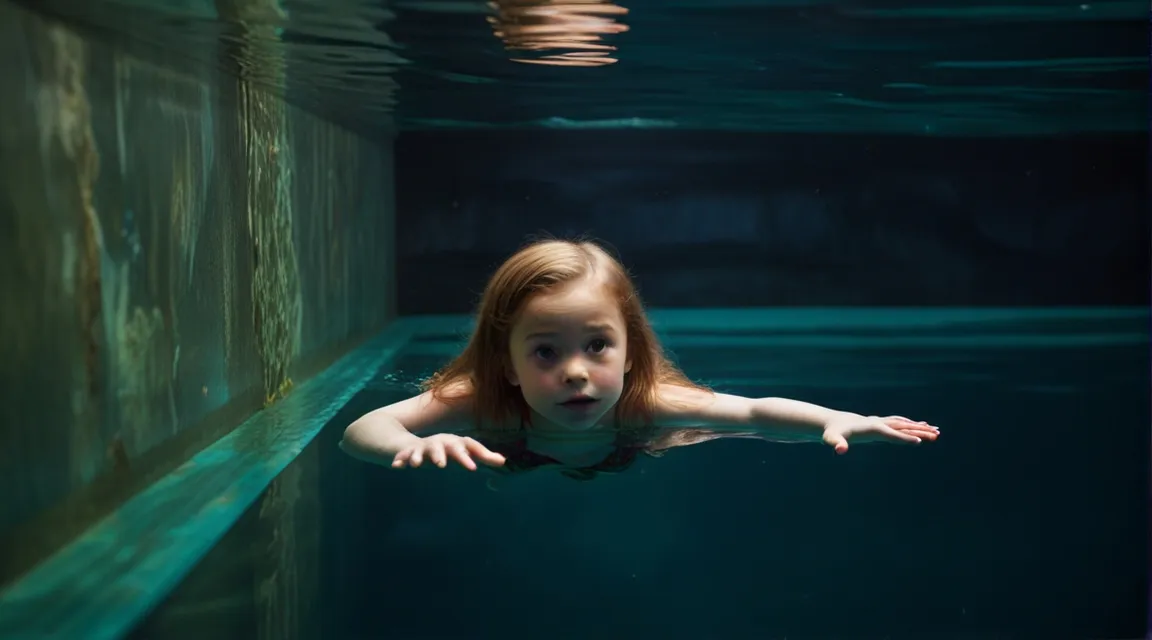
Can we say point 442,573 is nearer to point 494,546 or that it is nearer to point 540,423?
point 494,546

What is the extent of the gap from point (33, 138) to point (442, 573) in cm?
182

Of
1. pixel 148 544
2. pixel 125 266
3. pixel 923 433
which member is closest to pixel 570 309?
pixel 923 433

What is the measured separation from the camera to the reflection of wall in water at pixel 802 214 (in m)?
15.0

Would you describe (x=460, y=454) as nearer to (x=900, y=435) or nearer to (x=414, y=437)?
(x=414, y=437)

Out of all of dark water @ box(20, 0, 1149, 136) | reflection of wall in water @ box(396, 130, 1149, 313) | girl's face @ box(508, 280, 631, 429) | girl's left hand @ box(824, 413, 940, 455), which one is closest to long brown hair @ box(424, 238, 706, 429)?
girl's face @ box(508, 280, 631, 429)

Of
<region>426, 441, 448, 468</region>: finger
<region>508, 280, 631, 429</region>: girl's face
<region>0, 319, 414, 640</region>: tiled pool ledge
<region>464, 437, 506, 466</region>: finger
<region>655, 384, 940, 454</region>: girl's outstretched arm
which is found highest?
<region>508, 280, 631, 429</region>: girl's face

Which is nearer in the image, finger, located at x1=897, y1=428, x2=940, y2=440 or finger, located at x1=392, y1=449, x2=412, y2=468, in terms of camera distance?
finger, located at x1=392, y1=449, x2=412, y2=468

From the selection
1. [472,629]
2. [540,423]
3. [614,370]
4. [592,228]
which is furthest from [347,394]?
[592,228]

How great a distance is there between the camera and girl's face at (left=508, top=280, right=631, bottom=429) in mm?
3617

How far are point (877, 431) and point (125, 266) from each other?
9.11ft

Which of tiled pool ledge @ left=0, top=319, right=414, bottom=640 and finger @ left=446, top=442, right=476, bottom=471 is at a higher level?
finger @ left=446, top=442, right=476, bottom=471

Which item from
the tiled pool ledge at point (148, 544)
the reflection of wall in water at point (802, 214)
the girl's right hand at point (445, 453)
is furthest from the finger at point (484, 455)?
the reflection of wall in water at point (802, 214)

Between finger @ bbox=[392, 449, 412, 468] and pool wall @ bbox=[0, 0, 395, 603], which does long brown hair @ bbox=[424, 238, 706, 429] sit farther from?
pool wall @ bbox=[0, 0, 395, 603]

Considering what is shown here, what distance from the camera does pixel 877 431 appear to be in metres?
3.52
